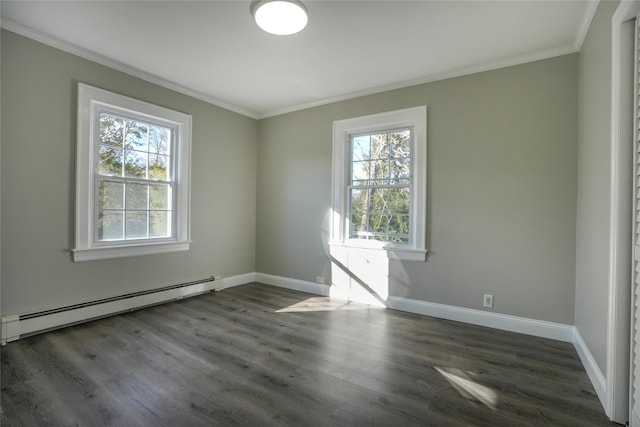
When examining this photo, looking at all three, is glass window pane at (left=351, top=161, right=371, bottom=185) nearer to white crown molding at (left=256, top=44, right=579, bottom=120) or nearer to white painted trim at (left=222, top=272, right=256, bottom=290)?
white crown molding at (left=256, top=44, right=579, bottom=120)

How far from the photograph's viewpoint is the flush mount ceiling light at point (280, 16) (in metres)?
2.16

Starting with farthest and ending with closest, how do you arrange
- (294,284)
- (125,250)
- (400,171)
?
1. (294,284)
2. (400,171)
3. (125,250)

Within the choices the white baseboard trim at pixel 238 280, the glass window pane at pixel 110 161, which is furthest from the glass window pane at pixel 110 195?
the white baseboard trim at pixel 238 280

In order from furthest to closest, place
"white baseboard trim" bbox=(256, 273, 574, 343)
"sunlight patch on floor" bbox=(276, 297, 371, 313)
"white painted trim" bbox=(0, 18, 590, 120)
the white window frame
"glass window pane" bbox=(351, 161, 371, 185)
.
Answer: "glass window pane" bbox=(351, 161, 371, 185), "sunlight patch on floor" bbox=(276, 297, 371, 313), the white window frame, "white baseboard trim" bbox=(256, 273, 574, 343), "white painted trim" bbox=(0, 18, 590, 120)

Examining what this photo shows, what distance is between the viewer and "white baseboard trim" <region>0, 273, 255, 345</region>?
2561mm

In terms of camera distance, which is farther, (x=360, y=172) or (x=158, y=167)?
(x=360, y=172)

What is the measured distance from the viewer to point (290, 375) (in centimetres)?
214

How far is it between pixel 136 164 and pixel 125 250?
97 cm

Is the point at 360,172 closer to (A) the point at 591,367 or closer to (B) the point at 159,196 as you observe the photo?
(B) the point at 159,196

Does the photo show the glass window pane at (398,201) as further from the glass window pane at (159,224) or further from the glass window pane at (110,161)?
the glass window pane at (110,161)

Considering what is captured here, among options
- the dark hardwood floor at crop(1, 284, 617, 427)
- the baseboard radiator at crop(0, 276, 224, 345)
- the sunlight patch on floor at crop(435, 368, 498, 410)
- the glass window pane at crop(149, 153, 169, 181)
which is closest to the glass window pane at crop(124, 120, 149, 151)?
the glass window pane at crop(149, 153, 169, 181)

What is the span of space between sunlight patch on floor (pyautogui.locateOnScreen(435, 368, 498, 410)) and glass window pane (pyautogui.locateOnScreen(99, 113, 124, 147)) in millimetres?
3763

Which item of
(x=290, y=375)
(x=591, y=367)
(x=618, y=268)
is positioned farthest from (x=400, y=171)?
(x=290, y=375)

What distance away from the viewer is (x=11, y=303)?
260 centimetres
